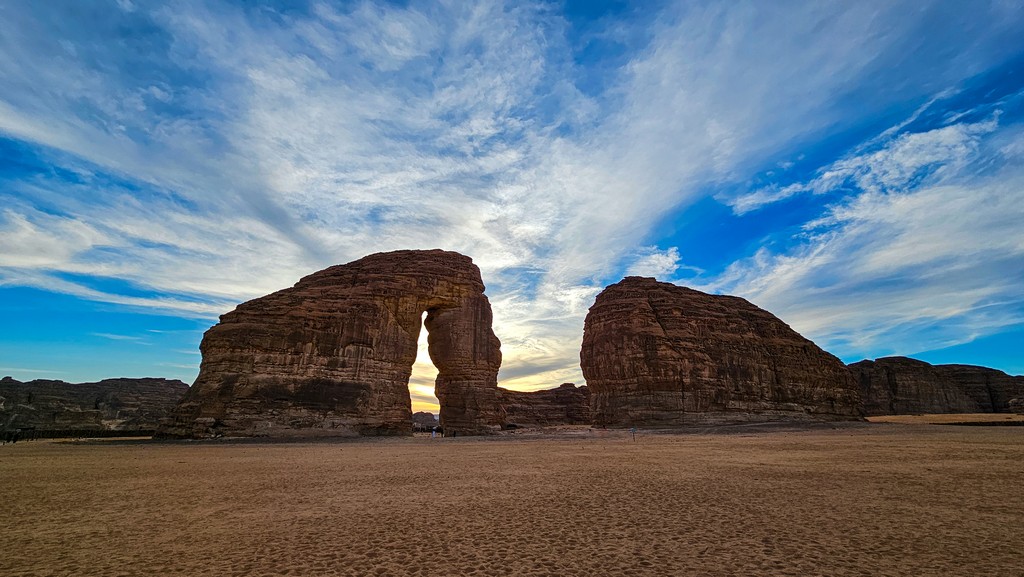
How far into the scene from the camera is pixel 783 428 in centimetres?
4528

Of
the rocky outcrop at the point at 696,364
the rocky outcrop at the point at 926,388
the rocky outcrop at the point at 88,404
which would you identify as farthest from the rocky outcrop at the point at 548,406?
the rocky outcrop at the point at 926,388

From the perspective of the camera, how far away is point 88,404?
5969cm

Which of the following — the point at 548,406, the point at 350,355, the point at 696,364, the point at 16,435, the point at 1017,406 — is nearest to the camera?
the point at 16,435

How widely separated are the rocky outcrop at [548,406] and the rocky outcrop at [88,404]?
51732mm

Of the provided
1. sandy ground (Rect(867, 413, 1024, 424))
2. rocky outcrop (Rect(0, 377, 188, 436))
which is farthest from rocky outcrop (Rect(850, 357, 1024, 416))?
rocky outcrop (Rect(0, 377, 188, 436))

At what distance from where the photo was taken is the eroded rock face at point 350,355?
38.3 meters

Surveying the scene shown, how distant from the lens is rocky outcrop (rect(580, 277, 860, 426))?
53.1m

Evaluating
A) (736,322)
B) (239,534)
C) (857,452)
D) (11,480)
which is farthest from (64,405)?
(736,322)

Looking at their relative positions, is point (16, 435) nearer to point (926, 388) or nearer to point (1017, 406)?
point (1017, 406)

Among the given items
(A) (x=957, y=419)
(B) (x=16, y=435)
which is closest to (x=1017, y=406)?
(A) (x=957, y=419)

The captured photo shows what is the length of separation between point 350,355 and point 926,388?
376 ft

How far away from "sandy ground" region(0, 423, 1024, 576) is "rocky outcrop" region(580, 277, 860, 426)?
39.0 metres

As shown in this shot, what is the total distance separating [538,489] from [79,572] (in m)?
8.47

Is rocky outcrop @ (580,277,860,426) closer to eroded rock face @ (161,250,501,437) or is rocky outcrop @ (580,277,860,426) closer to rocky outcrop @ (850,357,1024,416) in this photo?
eroded rock face @ (161,250,501,437)
